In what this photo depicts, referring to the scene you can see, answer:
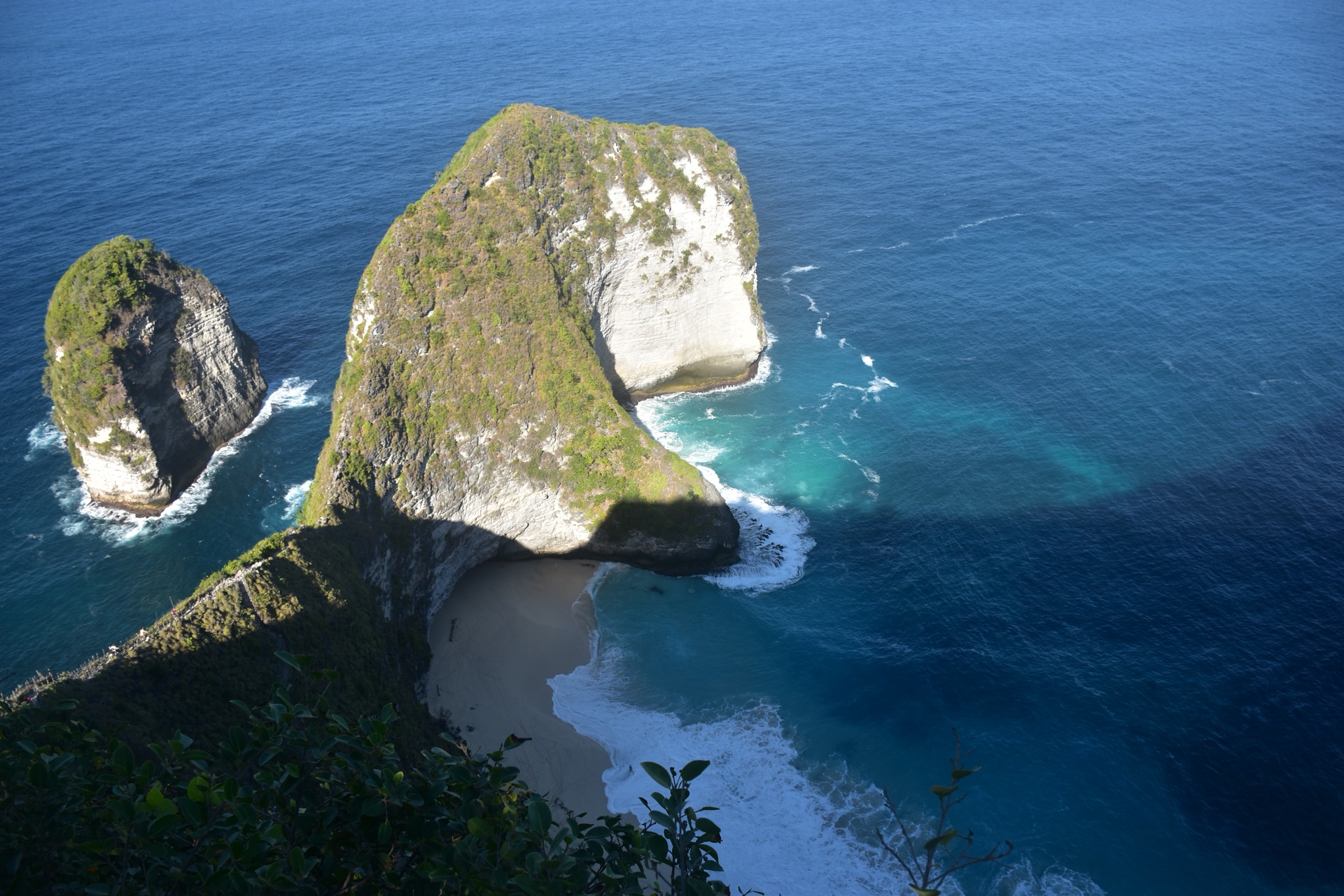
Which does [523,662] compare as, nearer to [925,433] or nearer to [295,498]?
[295,498]

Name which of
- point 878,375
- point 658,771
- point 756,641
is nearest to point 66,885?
point 658,771

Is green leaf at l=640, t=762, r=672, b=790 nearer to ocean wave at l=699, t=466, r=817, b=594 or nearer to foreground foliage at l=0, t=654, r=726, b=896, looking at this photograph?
foreground foliage at l=0, t=654, r=726, b=896

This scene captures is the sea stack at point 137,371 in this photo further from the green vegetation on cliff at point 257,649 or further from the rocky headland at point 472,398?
the green vegetation on cliff at point 257,649

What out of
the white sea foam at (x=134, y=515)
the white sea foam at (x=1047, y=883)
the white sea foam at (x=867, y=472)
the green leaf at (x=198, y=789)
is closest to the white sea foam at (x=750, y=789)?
the white sea foam at (x=1047, y=883)

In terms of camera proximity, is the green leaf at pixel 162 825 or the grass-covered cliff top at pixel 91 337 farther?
the grass-covered cliff top at pixel 91 337

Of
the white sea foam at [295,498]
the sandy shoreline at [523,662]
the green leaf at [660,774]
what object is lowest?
the sandy shoreline at [523,662]

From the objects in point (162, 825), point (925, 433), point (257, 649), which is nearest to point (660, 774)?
point (162, 825)

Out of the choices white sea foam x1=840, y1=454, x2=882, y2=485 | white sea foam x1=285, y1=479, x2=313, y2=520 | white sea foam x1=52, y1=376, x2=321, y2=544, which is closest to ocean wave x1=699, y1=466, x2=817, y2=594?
white sea foam x1=840, y1=454, x2=882, y2=485
